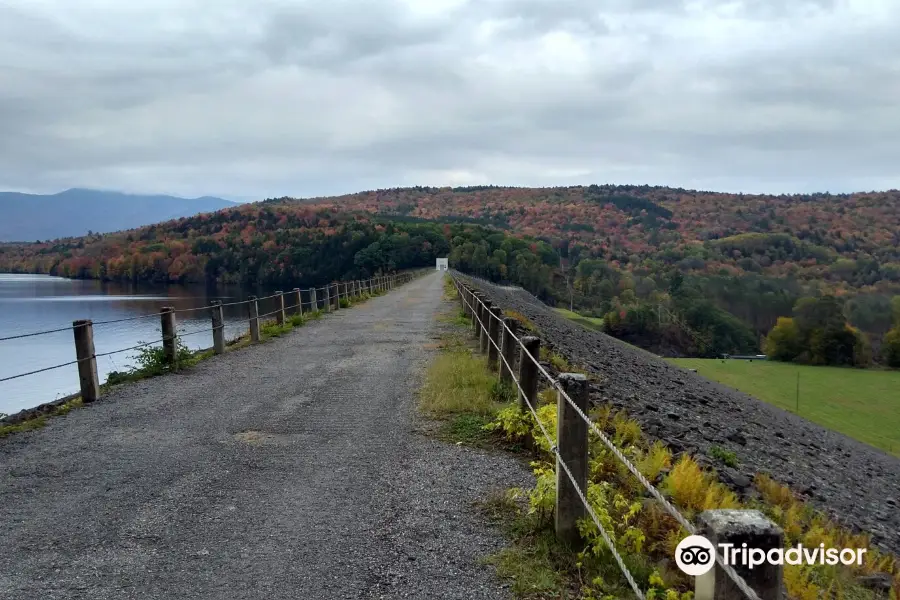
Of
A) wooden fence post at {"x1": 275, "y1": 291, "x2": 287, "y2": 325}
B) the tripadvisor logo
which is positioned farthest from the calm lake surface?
the tripadvisor logo

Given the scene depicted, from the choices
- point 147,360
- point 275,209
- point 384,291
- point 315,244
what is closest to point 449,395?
point 147,360

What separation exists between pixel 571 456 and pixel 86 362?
7268 mm

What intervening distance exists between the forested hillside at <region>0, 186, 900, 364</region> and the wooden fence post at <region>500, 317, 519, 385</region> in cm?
7576

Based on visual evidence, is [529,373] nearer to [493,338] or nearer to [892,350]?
[493,338]

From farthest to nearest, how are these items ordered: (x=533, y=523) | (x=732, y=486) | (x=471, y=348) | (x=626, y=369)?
(x=626, y=369) < (x=471, y=348) < (x=732, y=486) < (x=533, y=523)

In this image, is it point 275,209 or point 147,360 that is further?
point 275,209

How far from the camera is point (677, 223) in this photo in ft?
638

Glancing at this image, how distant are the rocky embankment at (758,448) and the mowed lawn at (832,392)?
14446 mm

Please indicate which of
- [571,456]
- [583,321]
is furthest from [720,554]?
[583,321]

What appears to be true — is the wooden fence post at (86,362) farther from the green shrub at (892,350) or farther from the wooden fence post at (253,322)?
the green shrub at (892,350)

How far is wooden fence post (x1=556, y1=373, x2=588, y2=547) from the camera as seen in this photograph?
4355 millimetres

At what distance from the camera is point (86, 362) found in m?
9.11

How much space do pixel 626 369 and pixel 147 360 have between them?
17.2m

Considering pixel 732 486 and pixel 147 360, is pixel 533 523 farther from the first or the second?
pixel 147 360
